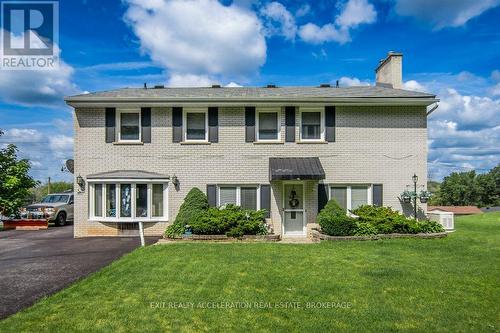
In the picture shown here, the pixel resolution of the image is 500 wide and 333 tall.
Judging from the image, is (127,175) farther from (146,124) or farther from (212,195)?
(212,195)

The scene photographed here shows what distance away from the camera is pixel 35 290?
6680 mm

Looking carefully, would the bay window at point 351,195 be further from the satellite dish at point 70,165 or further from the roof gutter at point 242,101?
the satellite dish at point 70,165

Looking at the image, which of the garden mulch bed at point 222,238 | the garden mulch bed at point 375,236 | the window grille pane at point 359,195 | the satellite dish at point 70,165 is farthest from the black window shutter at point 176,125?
the window grille pane at point 359,195

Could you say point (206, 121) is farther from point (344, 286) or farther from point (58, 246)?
point (344, 286)

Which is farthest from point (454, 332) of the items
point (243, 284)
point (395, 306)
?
point (243, 284)

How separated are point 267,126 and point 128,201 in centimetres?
683

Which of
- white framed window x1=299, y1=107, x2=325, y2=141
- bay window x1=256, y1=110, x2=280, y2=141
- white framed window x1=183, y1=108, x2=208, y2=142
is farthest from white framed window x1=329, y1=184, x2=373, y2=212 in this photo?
white framed window x1=183, y1=108, x2=208, y2=142

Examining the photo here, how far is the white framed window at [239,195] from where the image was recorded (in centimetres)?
1418

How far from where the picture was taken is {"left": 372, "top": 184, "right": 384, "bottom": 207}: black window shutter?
14.1 meters

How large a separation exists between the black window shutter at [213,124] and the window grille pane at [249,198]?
2535 mm

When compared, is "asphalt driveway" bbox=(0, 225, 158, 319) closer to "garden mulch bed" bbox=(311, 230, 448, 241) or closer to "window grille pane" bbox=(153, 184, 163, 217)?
"window grille pane" bbox=(153, 184, 163, 217)

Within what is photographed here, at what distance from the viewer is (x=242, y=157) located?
46.7ft

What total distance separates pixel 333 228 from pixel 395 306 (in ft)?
20.9

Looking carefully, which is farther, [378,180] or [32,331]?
[378,180]
